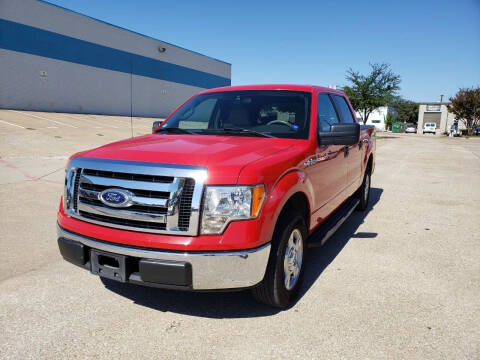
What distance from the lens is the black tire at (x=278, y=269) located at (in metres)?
2.50

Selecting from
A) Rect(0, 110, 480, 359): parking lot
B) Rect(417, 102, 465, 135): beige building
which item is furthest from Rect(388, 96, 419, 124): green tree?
Rect(0, 110, 480, 359): parking lot

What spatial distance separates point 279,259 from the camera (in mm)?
2521

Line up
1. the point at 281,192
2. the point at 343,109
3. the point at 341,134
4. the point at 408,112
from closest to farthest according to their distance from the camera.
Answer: the point at 281,192, the point at 341,134, the point at 343,109, the point at 408,112

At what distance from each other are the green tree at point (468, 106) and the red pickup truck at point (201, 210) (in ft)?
186

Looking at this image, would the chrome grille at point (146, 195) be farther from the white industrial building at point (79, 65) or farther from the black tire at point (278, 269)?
the white industrial building at point (79, 65)

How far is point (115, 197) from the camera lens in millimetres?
2371

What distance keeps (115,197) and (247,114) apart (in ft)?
5.61

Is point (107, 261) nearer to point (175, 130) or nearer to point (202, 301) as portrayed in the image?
point (202, 301)

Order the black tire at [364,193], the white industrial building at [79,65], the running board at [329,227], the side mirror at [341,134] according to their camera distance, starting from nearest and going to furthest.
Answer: the side mirror at [341,134] → the running board at [329,227] → the black tire at [364,193] → the white industrial building at [79,65]

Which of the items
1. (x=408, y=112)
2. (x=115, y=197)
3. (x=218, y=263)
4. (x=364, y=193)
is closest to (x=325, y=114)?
(x=218, y=263)

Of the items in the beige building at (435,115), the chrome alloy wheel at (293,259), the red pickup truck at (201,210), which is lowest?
the chrome alloy wheel at (293,259)

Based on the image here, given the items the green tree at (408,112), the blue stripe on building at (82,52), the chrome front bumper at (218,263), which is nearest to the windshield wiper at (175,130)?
the chrome front bumper at (218,263)

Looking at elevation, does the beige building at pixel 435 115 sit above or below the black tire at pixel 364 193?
above

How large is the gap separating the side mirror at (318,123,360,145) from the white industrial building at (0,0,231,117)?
2143 cm
